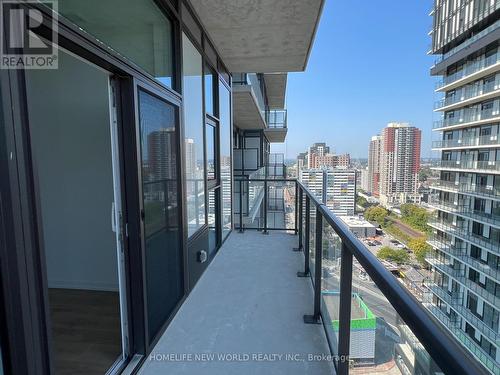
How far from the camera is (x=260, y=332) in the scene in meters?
2.23

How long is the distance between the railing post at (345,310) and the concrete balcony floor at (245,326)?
1.37 feet

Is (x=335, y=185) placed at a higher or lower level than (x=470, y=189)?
higher

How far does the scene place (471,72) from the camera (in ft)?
39.9

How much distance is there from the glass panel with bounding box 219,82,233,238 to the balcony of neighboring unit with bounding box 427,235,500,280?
10.0 m

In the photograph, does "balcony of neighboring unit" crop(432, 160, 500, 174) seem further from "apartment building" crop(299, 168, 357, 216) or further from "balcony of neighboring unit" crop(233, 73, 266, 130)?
"apartment building" crop(299, 168, 357, 216)

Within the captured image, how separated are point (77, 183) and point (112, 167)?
49.0 inches

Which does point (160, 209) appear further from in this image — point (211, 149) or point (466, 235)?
point (466, 235)

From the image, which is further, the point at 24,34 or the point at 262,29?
the point at 262,29

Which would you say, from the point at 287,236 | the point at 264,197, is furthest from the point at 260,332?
the point at 264,197

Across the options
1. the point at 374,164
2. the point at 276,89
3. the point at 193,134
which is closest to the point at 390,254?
the point at 193,134

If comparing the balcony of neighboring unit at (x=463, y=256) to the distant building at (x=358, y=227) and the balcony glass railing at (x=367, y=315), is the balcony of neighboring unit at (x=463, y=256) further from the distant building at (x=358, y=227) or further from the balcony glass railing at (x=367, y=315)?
the balcony glass railing at (x=367, y=315)

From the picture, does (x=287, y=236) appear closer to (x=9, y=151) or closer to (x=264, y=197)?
(x=264, y=197)

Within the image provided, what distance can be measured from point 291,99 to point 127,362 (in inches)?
655

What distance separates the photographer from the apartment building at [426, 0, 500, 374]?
31.6 ft
